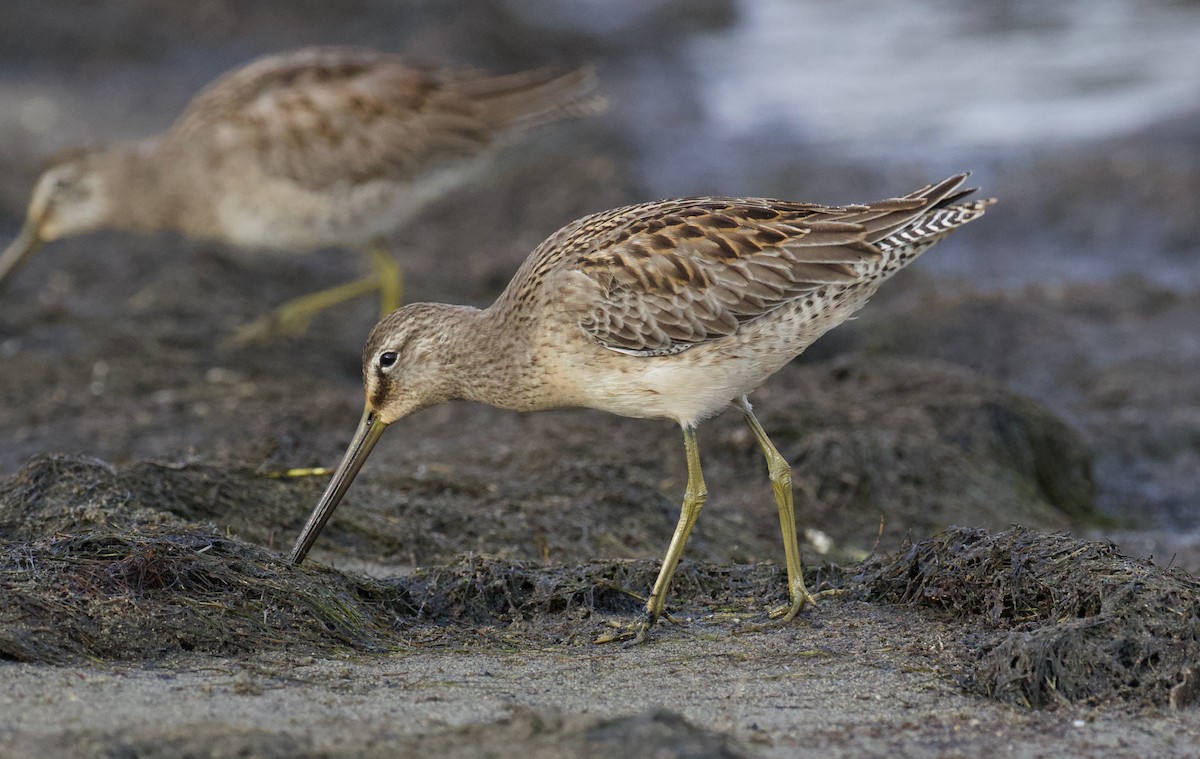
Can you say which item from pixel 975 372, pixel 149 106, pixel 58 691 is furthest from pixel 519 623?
pixel 149 106

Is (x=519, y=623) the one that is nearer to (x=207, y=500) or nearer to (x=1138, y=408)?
(x=207, y=500)

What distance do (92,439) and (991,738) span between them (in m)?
4.63

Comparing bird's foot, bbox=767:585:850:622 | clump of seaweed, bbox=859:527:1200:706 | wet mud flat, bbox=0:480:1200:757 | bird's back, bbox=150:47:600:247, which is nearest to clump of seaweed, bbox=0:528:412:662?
wet mud flat, bbox=0:480:1200:757

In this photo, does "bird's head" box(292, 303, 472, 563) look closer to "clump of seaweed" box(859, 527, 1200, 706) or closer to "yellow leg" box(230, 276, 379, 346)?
"clump of seaweed" box(859, 527, 1200, 706)

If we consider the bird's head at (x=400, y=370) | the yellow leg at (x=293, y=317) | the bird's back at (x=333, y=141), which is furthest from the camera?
the yellow leg at (x=293, y=317)

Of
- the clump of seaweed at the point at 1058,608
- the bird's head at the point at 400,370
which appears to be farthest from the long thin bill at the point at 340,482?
the clump of seaweed at the point at 1058,608

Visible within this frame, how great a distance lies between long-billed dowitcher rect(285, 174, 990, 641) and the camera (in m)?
4.51

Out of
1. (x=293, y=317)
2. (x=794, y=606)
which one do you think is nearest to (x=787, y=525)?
A: (x=794, y=606)

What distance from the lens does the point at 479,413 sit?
7492 millimetres

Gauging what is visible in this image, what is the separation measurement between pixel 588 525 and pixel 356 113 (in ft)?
12.1

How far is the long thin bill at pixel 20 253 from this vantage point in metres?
8.88

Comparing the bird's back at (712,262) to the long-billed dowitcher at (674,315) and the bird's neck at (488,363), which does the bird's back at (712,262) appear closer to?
the long-billed dowitcher at (674,315)

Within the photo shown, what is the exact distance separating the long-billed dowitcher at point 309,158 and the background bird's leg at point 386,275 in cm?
1

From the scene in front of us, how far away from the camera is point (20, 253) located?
891 centimetres
